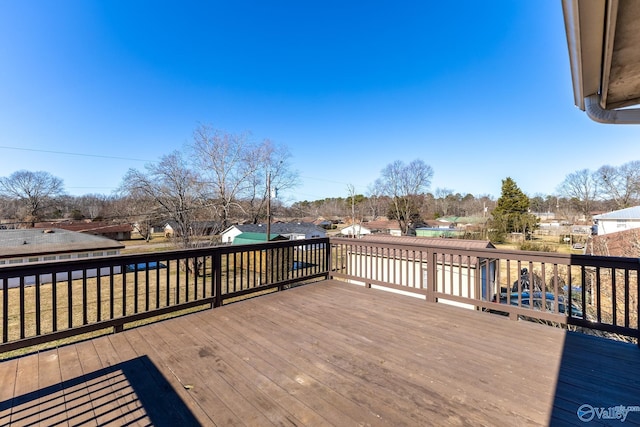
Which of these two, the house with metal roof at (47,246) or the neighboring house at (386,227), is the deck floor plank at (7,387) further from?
the neighboring house at (386,227)

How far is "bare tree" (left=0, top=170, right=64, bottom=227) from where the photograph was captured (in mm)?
28953

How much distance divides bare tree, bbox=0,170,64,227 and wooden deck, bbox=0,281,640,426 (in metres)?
37.9

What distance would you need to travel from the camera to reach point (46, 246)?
17.4 m

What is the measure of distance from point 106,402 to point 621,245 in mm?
13666

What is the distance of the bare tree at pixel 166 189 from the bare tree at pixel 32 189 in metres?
21.3

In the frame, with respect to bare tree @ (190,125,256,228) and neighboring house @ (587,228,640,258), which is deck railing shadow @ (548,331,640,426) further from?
bare tree @ (190,125,256,228)

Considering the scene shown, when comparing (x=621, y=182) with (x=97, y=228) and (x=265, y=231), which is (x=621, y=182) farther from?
(x=97, y=228)

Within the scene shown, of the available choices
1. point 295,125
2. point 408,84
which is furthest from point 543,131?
point 295,125

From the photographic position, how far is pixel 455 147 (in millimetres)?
22719

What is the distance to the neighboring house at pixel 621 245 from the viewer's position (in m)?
7.57

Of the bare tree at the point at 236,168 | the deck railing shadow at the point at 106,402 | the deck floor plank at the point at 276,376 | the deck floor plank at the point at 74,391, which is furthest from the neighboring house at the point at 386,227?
the deck railing shadow at the point at 106,402

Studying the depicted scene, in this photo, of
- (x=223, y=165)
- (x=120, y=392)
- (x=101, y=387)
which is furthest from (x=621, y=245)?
(x=223, y=165)

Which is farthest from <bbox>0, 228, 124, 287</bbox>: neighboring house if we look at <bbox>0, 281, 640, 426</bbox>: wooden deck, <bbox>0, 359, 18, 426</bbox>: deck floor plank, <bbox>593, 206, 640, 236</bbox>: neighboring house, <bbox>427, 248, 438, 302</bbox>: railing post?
<bbox>593, 206, 640, 236</bbox>: neighboring house

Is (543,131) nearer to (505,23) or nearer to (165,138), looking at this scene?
(505,23)
